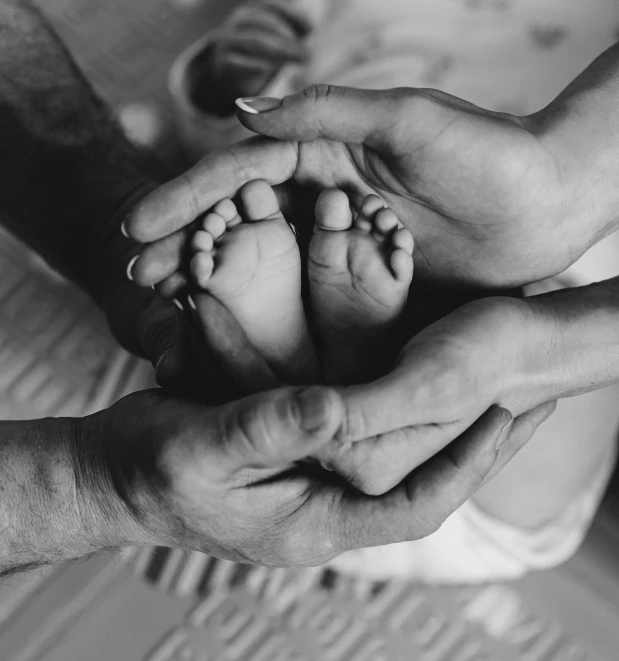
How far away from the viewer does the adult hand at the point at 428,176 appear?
0.62 metres

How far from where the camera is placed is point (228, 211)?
63cm

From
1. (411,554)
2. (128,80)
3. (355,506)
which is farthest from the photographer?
(128,80)

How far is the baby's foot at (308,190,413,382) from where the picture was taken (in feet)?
2.05

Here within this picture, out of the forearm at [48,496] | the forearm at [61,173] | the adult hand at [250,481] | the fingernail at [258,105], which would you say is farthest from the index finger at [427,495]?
the forearm at [61,173]

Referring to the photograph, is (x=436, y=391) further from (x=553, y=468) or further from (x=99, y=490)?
(x=553, y=468)

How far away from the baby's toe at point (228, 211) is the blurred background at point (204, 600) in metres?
0.44

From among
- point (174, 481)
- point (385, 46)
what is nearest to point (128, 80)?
point (385, 46)

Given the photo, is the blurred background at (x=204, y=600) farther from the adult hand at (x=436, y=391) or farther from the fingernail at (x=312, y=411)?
the fingernail at (x=312, y=411)

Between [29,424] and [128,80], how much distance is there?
2.23ft

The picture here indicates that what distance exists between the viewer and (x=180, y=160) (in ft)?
3.57

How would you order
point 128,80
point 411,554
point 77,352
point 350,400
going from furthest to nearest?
point 128,80
point 77,352
point 411,554
point 350,400

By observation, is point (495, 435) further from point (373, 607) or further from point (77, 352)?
point (77, 352)

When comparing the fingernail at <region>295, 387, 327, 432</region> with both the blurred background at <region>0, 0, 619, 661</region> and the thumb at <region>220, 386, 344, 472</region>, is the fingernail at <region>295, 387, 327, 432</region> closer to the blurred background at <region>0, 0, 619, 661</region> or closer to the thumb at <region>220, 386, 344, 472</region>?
the thumb at <region>220, 386, 344, 472</region>

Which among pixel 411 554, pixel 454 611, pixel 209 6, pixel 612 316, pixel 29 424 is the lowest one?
pixel 454 611
